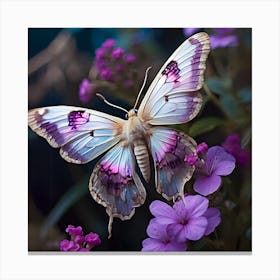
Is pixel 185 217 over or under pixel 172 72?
under

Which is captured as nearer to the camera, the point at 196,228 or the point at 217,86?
the point at 196,228

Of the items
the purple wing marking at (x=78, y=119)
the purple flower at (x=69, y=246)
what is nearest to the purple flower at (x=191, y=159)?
the purple wing marking at (x=78, y=119)

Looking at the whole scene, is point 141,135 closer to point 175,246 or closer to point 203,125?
point 203,125

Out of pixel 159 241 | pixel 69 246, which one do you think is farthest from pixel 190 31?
pixel 69 246

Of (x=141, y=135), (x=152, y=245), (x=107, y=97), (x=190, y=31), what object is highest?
(x=190, y=31)

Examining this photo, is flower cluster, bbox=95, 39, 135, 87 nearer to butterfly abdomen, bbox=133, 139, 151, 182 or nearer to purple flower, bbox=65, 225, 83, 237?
butterfly abdomen, bbox=133, 139, 151, 182

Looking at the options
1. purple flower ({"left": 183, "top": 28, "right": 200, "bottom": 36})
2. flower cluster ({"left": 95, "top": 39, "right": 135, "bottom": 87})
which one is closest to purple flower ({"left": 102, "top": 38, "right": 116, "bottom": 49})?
flower cluster ({"left": 95, "top": 39, "right": 135, "bottom": 87})
